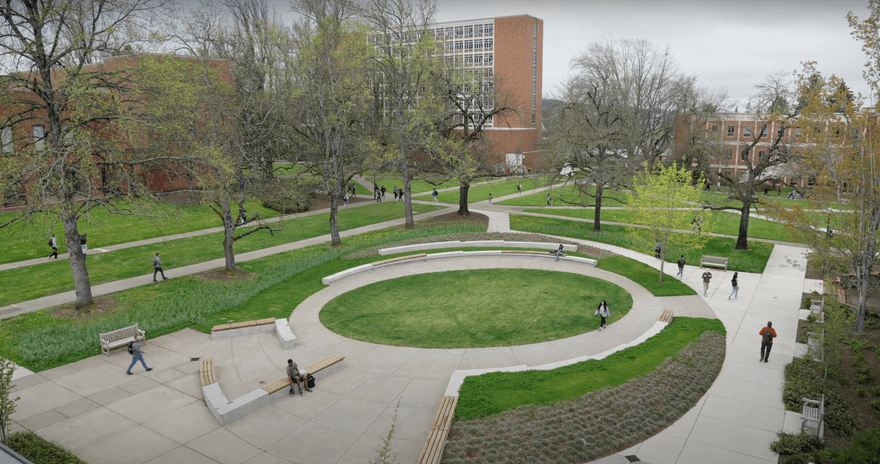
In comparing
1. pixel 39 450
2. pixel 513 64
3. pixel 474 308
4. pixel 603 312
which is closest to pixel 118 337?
pixel 39 450

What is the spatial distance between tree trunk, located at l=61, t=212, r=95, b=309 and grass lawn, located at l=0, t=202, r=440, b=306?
3.91 metres

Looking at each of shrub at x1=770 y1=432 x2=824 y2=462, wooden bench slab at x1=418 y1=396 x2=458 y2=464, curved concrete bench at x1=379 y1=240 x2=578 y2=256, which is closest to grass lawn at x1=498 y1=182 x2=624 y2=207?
curved concrete bench at x1=379 y1=240 x2=578 y2=256

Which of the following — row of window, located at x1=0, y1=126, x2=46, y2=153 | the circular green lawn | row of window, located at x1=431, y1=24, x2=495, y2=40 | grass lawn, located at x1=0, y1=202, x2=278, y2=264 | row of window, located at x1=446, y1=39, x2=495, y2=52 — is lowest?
the circular green lawn

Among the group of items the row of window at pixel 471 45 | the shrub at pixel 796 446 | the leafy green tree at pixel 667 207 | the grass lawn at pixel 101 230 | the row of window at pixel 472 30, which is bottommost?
the shrub at pixel 796 446

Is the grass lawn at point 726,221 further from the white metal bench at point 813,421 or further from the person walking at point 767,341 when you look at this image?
the white metal bench at point 813,421

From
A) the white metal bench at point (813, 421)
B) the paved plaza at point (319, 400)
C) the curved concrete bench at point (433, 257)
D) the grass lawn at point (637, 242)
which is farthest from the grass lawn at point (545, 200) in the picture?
the white metal bench at point (813, 421)

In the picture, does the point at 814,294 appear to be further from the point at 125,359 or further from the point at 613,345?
the point at 125,359

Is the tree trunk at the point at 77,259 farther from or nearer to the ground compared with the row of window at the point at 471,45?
nearer to the ground

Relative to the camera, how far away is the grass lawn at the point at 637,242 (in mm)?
28125

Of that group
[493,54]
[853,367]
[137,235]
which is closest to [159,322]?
[137,235]

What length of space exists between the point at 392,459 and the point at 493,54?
82.2m

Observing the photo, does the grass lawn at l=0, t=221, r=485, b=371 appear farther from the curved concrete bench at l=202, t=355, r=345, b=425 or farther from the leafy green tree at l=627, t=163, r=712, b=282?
the leafy green tree at l=627, t=163, r=712, b=282

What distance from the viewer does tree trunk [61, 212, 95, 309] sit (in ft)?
61.2

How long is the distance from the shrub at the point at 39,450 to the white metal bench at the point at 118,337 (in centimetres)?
505
